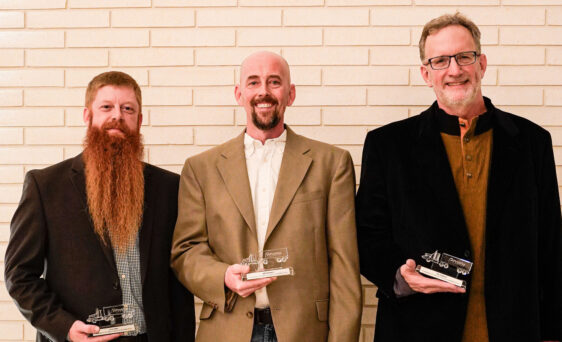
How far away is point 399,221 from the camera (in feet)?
8.24

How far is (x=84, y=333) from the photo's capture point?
233 centimetres

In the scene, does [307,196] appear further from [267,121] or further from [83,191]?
[83,191]

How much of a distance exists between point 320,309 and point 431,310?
1.55 feet

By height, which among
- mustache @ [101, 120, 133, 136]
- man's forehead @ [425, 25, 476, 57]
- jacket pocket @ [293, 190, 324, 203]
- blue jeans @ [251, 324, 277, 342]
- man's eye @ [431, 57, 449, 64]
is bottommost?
Result: blue jeans @ [251, 324, 277, 342]

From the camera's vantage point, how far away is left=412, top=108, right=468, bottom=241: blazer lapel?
7.84 ft

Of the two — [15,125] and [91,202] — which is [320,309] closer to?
[91,202]

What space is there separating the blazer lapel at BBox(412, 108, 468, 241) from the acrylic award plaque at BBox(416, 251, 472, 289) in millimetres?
169

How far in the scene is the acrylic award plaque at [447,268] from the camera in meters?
2.21

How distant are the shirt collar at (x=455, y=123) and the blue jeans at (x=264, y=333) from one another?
3.81 feet

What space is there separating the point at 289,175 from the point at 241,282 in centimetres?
56

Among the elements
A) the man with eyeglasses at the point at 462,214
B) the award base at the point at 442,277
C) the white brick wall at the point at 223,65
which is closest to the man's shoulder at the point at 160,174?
the white brick wall at the point at 223,65

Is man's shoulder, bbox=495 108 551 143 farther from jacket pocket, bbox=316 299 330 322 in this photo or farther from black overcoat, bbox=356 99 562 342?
jacket pocket, bbox=316 299 330 322

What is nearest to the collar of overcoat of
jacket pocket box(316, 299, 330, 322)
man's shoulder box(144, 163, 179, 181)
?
jacket pocket box(316, 299, 330, 322)

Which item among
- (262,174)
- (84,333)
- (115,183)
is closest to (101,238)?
(115,183)
